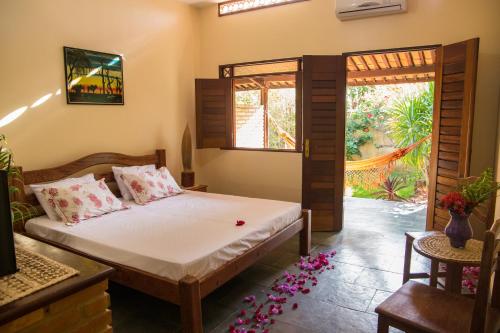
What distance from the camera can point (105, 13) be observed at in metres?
3.69

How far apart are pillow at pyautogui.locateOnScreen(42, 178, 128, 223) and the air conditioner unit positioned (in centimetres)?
310

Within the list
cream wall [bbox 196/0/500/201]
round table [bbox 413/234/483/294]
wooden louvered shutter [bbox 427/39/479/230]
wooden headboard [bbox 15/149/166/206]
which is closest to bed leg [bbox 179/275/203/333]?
round table [bbox 413/234/483/294]

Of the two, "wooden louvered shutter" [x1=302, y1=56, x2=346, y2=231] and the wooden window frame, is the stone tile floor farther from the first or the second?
the wooden window frame

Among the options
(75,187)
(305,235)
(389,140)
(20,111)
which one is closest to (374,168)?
(389,140)

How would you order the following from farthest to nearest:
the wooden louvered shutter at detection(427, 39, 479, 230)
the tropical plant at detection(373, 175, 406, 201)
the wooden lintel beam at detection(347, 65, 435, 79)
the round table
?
the tropical plant at detection(373, 175, 406, 201) → the wooden lintel beam at detection(347, 65, 435, 79) → the wooden louvered shutter at detection(427, 39, 479, 230) → the round table

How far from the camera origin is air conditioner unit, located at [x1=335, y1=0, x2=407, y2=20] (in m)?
3.65

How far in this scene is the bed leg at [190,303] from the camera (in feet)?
6.52

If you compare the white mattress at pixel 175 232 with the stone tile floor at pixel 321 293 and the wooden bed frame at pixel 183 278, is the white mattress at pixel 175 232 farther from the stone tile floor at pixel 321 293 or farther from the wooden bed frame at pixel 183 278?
the stone tile floor at pixel 321 293

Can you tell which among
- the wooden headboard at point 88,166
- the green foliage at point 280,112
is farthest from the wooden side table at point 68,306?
the green foliage at point 280,112

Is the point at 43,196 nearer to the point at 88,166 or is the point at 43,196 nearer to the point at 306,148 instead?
the point at 88,166

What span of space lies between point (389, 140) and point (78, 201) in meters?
6.74

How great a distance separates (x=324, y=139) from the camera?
13.3 feet

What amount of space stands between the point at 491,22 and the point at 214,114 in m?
3.16

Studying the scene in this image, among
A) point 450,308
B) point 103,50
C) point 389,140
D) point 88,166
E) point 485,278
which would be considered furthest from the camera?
point 389,140
